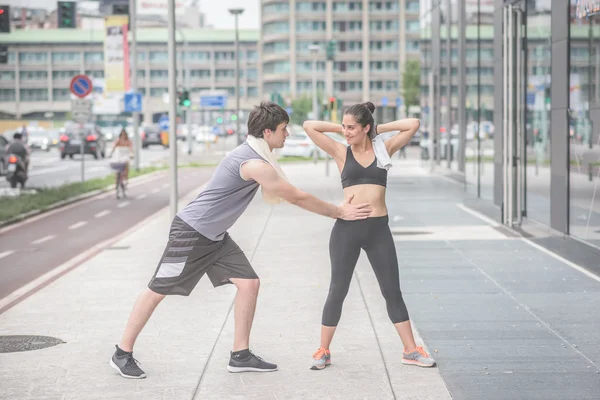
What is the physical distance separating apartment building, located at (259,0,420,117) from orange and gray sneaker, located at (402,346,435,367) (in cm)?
12734

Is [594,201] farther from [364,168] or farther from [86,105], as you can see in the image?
[86,105]

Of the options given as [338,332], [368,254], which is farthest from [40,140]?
[368,254]

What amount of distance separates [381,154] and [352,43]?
132m

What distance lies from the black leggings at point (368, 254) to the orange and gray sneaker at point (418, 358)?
0.22 metres

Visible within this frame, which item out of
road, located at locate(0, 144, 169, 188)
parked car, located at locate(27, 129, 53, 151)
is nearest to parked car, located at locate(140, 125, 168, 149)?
parked car, located at locate(27, 129, 53, 151)

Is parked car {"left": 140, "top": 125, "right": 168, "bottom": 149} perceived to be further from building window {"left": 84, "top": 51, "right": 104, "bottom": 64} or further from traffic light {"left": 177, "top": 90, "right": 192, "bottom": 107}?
building window {"left": 84, "top": 51, "right": 104, "bottom": 64}

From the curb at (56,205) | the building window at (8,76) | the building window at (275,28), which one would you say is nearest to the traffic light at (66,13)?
the curb at (56,205)

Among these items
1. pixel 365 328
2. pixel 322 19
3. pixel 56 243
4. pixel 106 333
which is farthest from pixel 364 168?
pixel 322 19

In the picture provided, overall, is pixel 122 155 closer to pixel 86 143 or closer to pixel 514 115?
pixel 514 115

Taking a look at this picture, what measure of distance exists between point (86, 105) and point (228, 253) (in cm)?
2400

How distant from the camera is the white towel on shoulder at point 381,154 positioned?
284 inches

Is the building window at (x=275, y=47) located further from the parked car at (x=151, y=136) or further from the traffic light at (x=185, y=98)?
the traffic light at (x=185, y=98)

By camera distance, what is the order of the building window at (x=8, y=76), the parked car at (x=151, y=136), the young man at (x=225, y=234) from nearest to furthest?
the young man at (x=225, y=234) → the parked car at (x=151, y=136) → the building window at (x=8, y=76)

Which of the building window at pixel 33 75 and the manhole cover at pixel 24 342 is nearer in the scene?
the manhole cover at pixel 24 342
